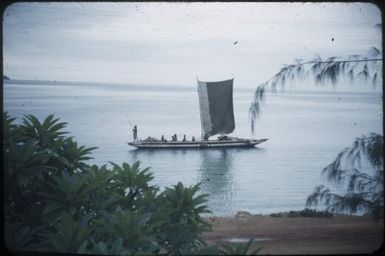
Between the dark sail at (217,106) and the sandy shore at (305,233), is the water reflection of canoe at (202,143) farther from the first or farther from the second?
the sandy shore at (305,233)

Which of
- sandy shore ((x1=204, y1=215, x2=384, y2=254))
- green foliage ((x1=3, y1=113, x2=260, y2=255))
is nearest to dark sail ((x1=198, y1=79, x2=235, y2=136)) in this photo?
green foliage ((x1=3, y1=113, x2=260, y2=255))

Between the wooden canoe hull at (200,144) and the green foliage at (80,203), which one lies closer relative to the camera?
the green foliage at (80,203)

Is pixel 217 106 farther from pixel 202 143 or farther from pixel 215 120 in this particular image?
pixel 202 143

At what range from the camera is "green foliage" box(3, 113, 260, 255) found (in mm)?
1448

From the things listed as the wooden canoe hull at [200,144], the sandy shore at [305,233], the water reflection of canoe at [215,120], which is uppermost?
the water reflection of canoe at [215,120]

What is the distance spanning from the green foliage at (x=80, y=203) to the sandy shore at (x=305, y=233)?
0.43ft

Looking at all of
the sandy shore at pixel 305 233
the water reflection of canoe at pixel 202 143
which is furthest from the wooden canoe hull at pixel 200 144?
the sandy shore at pixel 305 233

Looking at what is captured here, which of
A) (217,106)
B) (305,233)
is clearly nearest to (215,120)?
(217,106)

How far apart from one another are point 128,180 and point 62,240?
0.36 meters

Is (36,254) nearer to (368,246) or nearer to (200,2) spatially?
(200,2)

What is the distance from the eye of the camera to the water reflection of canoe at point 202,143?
1619mm

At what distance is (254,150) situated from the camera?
1682mm

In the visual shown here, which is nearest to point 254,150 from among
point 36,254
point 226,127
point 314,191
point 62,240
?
point 226,127

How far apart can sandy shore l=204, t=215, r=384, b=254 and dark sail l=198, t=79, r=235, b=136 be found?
38 cm
